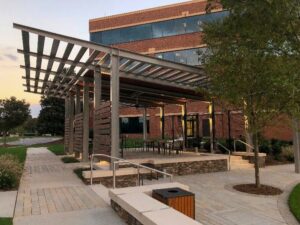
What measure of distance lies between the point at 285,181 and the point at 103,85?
10.6m

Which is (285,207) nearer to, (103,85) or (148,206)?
(148,206)

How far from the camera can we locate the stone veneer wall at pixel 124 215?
19.9ft

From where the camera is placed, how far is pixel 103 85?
17969 mm

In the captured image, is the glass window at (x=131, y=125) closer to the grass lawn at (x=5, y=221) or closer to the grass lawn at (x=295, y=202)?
the grass lawn at (x=295, y=202)

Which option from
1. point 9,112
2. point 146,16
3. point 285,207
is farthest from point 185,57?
point 285,207

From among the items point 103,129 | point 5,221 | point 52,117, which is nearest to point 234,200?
point 103,129

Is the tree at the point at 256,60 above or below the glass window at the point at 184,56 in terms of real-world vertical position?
below

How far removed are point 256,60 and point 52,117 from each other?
32.6 metres

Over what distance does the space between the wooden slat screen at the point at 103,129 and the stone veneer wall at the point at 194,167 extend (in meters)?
2.55

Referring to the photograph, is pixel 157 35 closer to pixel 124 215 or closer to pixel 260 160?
pixel 260 160

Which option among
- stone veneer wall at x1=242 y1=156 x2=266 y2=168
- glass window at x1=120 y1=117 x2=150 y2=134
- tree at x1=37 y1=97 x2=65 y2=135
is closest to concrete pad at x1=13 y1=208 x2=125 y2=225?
stone veneer wall at x1=242 y1=156 x2=266 y2=168

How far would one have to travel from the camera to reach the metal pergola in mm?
11523

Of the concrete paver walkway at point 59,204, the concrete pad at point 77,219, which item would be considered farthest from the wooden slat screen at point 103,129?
the concrete pad at point 77,219

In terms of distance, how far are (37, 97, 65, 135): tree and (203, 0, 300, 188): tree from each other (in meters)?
30.6
